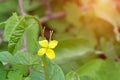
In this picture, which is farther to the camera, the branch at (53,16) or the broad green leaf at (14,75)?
the branch at (53,16)

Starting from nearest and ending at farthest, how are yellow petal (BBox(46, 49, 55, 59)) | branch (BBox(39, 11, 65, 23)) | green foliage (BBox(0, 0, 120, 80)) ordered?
yellow petal (BBox(46, 49, 55, 59)) < green foliage (BBox(0, 0, 120, 80)) < branch (BBox(39, 11, 65, 23))

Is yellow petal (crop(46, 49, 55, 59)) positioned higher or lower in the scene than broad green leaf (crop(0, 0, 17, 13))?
higher

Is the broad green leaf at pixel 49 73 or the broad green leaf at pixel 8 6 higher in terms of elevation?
the broad green leaf at pixel 49 73

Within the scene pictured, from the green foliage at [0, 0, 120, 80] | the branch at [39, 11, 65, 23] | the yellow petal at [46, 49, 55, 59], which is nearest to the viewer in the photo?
the yellow petal at [46, 49, 55, 59]

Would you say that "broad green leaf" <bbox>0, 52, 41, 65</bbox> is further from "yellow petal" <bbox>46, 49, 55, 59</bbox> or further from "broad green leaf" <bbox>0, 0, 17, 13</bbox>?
"broad green leaf" <bbox>0, 0, 17, 13</bbox>

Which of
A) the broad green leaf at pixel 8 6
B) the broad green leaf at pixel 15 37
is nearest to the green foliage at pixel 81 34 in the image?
the broad green leaf at pixel 8 6

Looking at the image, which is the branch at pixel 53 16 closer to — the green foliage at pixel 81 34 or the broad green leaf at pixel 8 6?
the green foliage at pixel 81 34

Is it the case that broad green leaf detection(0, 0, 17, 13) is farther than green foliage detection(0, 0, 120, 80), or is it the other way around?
broad green leaf detection(0, 0, 17, 13)

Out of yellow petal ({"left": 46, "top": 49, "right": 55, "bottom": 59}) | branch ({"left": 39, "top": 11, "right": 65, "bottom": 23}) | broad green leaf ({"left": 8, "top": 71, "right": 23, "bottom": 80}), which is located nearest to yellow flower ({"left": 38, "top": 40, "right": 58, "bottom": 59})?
yellow petal ({"left": 46, "top": 49, "right": 55, "bottom": 59})

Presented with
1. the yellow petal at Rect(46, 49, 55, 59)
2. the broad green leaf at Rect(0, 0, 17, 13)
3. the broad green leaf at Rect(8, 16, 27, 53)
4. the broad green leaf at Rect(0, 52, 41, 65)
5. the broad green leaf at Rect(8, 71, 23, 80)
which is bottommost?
the broad green leaf at Rect(0, 0, 17, 13)
